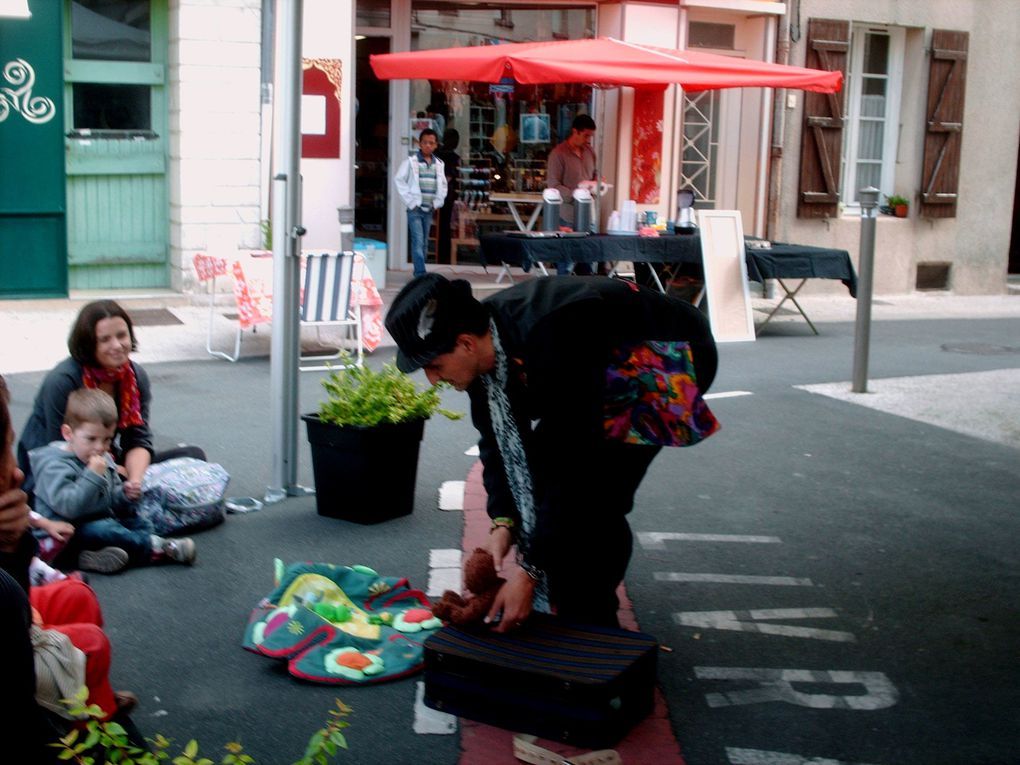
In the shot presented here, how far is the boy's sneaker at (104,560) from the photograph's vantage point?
5383mm

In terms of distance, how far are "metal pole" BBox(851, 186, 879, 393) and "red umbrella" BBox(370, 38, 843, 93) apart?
325 cm

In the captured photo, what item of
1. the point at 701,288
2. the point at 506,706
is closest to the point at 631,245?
the point at 701,288

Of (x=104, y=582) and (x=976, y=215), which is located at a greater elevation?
(x=976, y=215)

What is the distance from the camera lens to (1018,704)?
14.5ft

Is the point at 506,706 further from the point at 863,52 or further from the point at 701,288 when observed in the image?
the point at 863,52

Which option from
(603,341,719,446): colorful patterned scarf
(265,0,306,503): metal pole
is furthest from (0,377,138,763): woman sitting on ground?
(265,0,306,503): metal pole

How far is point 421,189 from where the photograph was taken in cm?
1401

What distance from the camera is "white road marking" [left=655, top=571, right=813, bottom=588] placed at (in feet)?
18.3

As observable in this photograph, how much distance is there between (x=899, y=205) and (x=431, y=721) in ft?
44.6

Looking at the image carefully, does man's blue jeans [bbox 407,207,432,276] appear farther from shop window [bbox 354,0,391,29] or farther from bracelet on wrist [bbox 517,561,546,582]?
bracelet on wrist [bbox 517,561,546,582]

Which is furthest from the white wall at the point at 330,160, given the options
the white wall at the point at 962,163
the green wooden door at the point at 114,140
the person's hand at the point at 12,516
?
the person's hand at the point at 12,516

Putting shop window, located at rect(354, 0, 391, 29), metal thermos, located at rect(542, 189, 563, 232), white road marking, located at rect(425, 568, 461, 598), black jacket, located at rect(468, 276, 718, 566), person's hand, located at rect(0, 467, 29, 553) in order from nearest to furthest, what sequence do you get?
person's hand, located at rect(0, 467, 29, 553) → black jacket, located at rect(468, 276, 718, 566) → white road marking, located at rect(425, 568, 461, 598) → metal thermos, located at rect(542, 189, 563, 232) → shop window, located at rect(354, 0, 391, 29)

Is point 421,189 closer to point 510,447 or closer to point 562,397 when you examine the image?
point 510,447

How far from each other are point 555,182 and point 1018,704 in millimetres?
10510
